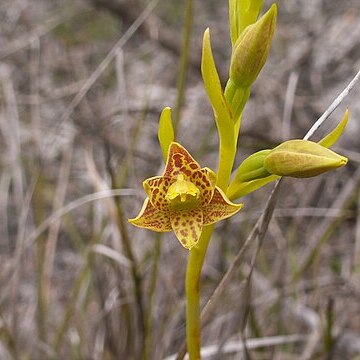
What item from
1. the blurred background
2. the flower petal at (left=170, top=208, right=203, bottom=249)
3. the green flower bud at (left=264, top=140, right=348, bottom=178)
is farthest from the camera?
the blurred background

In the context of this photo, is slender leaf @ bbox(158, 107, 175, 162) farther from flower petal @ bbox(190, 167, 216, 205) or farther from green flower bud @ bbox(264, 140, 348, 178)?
green flower bud @ bbox(264, 140, 348, 178)

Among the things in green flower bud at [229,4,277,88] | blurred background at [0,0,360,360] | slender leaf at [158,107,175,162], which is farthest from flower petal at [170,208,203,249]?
blurred background at [0,0,360,360]

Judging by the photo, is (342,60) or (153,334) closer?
(153,334)

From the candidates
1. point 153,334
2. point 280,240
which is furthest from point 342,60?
point 153,334

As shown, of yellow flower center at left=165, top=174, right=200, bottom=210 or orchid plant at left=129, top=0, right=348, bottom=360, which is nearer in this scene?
orchid plant at left=129, top=0, right=348, bottom=360

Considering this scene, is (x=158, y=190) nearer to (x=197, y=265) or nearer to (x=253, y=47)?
(x=197, y=265)

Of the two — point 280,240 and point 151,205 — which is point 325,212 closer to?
point 280,240
